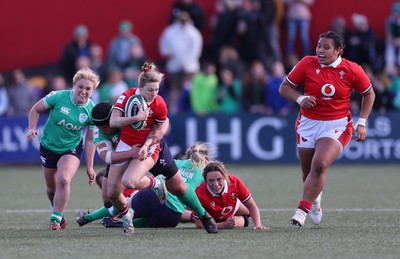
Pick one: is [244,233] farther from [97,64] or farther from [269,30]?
[269,30]

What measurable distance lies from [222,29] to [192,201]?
37.3 feet

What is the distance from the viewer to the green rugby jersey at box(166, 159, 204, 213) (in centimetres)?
977

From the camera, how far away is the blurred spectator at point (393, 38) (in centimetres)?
2020

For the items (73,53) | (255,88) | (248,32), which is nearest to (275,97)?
(255,88)

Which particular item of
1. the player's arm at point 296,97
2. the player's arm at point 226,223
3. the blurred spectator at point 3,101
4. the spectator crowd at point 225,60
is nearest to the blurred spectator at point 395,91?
the spectator crowd at point 225,60

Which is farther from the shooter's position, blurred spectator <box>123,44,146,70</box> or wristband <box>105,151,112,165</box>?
blurred spectator <box>123,44,146,70</box>

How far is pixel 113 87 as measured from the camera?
736 inches

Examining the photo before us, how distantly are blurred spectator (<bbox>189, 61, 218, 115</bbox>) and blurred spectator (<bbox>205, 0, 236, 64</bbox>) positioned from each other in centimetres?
139

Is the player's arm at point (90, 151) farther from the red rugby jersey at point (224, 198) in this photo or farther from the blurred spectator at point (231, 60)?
the blurred spectator at point (231, 60)

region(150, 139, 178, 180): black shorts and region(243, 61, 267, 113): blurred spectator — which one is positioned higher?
region(150, 139, 178, 180): black shorts

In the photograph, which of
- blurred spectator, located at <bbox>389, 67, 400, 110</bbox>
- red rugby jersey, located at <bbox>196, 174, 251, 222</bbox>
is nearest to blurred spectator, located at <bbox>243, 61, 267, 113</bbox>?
blurred spectator, located at <bbox>389, 67, 400, 110</bbox>

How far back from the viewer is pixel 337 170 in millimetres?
17703

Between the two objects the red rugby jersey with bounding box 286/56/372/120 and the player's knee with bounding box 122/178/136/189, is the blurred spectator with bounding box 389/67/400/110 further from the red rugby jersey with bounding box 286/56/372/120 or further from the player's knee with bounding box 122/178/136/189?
the player's knee with bounding box 122/178/136/189

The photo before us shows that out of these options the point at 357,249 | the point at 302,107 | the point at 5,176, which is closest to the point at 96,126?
the point at 302,107
